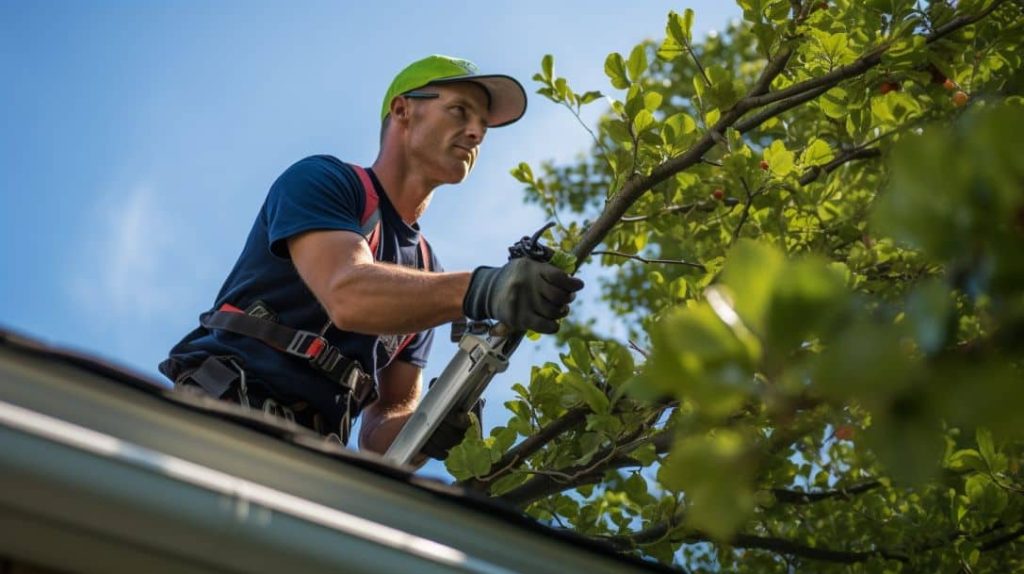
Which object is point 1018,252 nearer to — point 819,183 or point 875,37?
point 875,37

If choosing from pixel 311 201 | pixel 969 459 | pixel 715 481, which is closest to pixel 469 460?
pixel 311 201

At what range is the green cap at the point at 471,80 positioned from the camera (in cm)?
477

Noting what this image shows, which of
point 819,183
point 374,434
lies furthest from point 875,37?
point 374,434

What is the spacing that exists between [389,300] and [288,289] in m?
0.52

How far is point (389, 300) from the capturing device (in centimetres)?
366

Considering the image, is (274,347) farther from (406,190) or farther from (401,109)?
(401,109)

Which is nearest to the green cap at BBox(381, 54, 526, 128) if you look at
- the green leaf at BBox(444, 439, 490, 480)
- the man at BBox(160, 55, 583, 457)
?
the man at BBox(160, 55, 583, 457)

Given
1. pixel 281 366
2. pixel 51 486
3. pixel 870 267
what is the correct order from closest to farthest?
pixel 51 486, pixel 281 366, pixel 870 267

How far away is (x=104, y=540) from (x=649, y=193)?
385 cm

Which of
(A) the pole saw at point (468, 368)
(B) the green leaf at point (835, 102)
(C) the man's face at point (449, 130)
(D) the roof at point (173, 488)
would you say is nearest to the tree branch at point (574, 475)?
(A) the pole saw at point (468, 368)

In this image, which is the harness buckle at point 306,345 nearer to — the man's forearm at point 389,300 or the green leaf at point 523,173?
the man's forearm at point 389,300

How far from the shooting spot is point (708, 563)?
21.9ft

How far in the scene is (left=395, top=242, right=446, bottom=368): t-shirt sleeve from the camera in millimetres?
4727

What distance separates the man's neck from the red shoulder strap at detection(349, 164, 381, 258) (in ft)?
0.85
